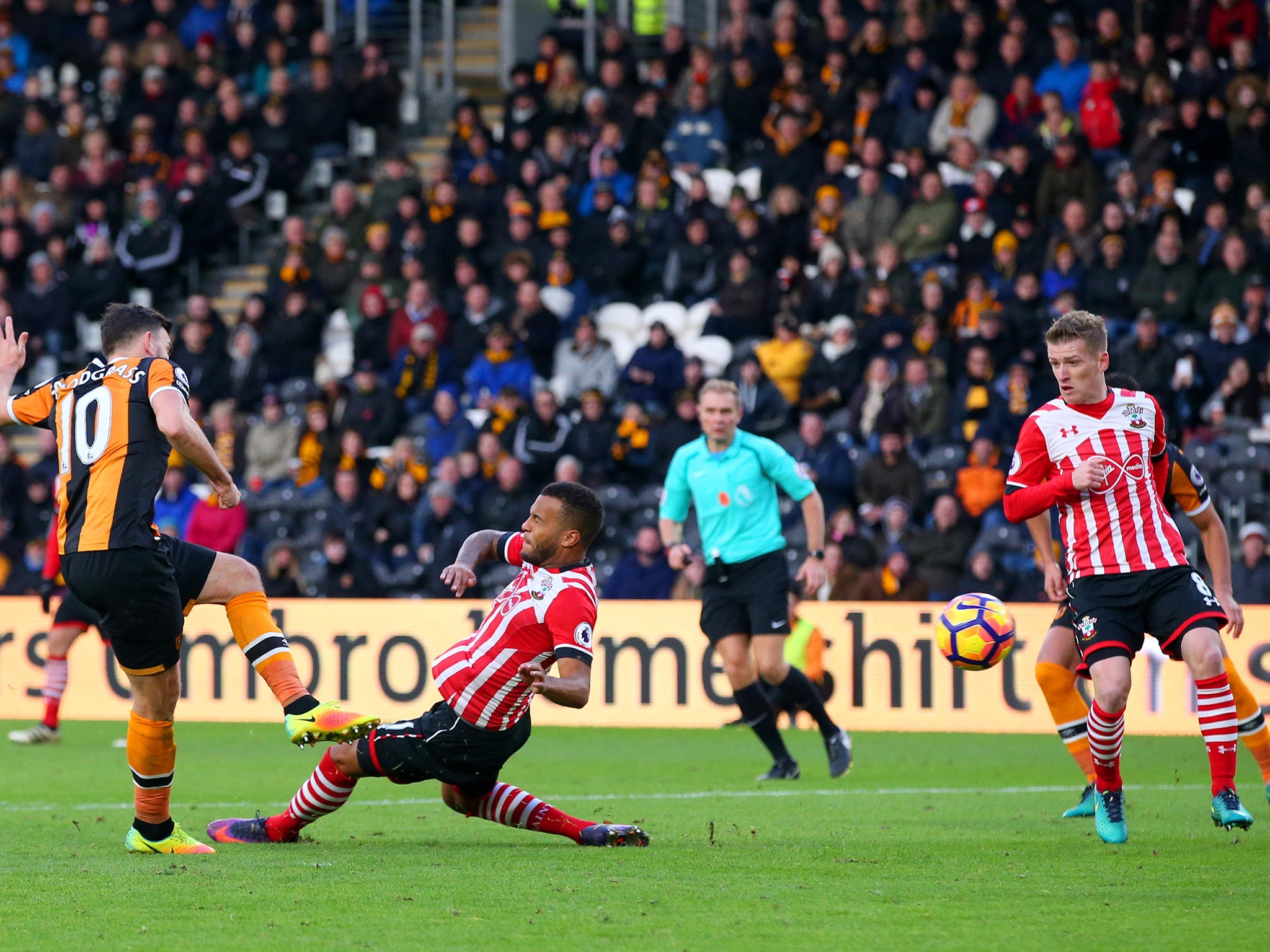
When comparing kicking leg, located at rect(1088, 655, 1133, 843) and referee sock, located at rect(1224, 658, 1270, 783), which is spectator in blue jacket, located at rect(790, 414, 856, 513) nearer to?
referee sock, located at rect(1224, 658, 1270, 783)

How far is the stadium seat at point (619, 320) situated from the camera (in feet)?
60.0

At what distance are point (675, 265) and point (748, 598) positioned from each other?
865cm

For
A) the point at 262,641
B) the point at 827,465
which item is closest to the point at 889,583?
the point at 827,465

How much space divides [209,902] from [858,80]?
15018 millimetres

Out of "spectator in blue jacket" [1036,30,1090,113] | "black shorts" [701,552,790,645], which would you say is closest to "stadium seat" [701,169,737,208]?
"spectator in blue jacket" [1036,30,1090,113]

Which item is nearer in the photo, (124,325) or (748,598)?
(124,325)

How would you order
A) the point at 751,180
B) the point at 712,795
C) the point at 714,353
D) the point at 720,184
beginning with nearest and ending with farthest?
1. the point at 712,795
2. the point at 714,353
3. the point at 751,180
4. the point at 720,184

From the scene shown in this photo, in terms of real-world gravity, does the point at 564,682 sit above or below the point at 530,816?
above

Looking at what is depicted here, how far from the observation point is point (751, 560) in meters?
10.1

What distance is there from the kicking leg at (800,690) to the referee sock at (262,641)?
393 centimetres

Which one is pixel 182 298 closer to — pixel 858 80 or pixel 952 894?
pixel 858 80

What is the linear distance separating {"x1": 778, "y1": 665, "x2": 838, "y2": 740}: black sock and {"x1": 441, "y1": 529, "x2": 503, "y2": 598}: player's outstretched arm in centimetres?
373

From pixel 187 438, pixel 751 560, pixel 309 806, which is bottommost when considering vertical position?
pixel 309 806

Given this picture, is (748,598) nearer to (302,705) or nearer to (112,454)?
(302,705)
